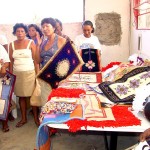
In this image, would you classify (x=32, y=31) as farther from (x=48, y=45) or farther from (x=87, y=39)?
(x=48, y=45)

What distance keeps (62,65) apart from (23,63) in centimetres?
79

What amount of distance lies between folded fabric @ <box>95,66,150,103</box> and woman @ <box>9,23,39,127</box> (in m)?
1.35

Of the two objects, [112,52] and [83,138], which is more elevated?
[112,52]

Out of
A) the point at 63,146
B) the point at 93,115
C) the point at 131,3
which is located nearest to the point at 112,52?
the point at 131,3

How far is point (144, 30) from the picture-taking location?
136 inches

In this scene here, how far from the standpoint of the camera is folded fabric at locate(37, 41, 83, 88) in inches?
105

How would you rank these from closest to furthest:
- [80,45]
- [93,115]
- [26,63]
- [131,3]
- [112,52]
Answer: [93,115] → [26,63] → [80,45] → [131,3] → [112,52]

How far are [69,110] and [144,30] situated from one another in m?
2.22

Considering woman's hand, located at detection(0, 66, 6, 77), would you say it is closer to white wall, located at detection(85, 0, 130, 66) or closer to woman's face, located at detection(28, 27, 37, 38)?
woman's face, located at detection(28, 27, 37, 38)

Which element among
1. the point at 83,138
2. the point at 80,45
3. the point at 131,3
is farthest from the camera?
the point at 131,3

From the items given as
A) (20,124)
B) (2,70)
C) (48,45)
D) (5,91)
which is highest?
(48,45)

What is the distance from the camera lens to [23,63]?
325cm

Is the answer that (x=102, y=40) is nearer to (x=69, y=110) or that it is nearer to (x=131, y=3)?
(x=131, y=3)

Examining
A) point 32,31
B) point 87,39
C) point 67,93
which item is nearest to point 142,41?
point 87,39
